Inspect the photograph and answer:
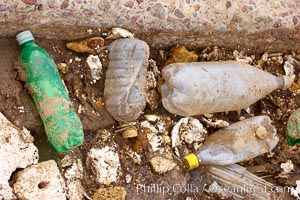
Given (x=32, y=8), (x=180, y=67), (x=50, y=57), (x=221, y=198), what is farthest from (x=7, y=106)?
(x=221, y=198)

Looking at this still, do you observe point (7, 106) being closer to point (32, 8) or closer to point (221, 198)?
point (32, 8)

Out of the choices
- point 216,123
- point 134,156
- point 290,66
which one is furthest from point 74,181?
point 290,66

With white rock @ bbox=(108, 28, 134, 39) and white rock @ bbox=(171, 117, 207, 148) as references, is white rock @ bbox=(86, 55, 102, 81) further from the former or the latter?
white rock @ bbox=(171, 117, 207, 148)

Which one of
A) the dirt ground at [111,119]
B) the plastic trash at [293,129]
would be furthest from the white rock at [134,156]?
the plastic trash at [293,129]

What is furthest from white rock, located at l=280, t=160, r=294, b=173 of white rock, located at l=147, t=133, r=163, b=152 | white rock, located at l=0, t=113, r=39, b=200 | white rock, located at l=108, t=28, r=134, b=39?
white rock, located at l=0, t=113, r=39, b=200

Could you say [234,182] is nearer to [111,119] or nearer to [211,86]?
[211,86]

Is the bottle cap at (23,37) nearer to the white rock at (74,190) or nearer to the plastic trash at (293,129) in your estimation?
the white rock at (74,190)
